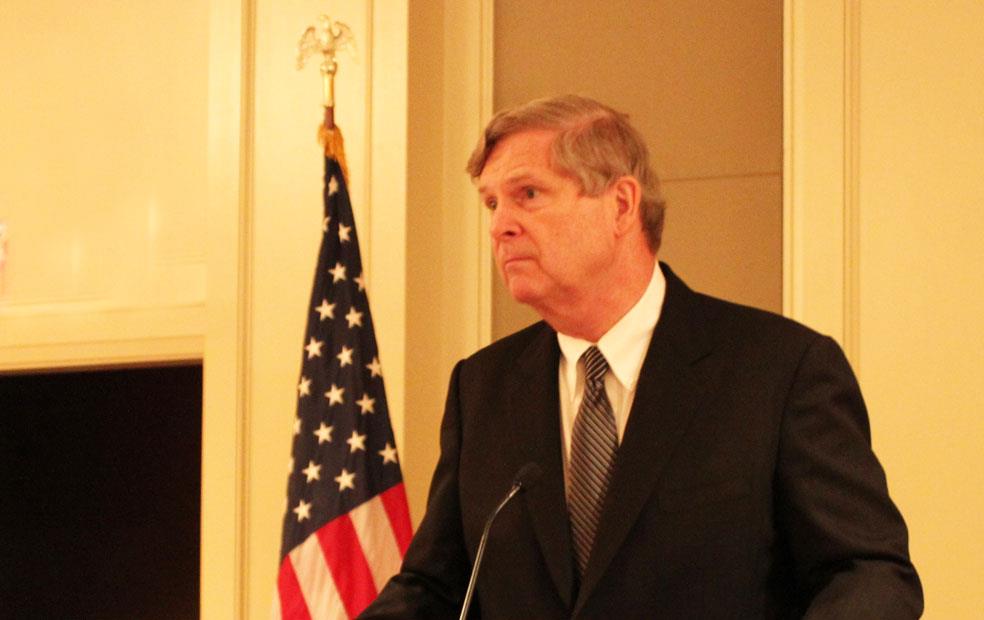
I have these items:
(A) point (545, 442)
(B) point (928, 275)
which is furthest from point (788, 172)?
(A) point (545, 442)

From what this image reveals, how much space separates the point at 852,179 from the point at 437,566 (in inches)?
77.9

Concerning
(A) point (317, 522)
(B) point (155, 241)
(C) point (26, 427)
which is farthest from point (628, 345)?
(C) point (26, 427)

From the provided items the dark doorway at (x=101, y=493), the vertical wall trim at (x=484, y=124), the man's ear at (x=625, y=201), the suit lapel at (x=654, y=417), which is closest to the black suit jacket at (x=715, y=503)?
the suit lapel at (x=654, y=417)

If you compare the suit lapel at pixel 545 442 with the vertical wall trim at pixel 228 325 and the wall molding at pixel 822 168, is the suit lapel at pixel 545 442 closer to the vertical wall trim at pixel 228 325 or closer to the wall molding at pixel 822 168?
the wall molding at pixel 822 168

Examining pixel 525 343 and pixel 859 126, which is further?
pixel 859 126

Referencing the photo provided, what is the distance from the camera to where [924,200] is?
3.71m

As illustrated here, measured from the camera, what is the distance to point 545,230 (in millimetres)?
2432

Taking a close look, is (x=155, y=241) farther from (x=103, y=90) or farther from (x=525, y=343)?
(x=525, y=343)

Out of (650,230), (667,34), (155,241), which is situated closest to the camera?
(650,230)

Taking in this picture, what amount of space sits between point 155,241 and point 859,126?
2.72 metres

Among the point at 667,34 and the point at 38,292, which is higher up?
the point at 667,34

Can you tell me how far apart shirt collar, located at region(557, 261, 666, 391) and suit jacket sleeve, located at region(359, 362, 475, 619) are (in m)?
0.32

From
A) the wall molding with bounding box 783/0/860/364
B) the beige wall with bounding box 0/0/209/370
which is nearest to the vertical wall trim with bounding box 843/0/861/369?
the wall molding with bounding box 783/0/860/364

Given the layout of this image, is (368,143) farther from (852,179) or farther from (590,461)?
(590,461)
